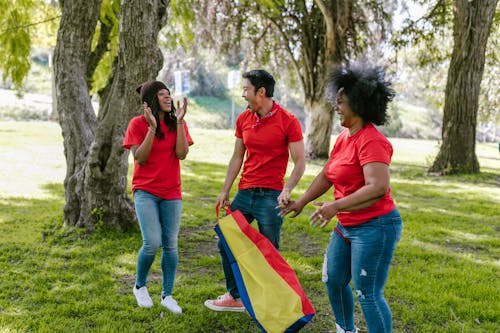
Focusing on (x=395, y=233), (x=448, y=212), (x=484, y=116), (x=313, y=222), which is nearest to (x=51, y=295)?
(x=313, y=222)

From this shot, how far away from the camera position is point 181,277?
5.32 meters

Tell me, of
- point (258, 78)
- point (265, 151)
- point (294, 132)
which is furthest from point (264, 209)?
Answer: point (258, 78)

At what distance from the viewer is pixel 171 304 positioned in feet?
14.1

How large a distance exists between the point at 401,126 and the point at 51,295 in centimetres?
4943

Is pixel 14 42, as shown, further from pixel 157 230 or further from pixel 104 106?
pixel 157 230

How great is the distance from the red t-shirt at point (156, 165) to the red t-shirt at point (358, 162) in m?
1.48

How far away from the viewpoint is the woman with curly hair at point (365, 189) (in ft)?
9.53

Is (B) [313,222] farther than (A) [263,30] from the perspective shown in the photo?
No

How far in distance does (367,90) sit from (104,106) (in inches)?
179

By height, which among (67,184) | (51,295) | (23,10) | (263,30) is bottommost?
(51,295)

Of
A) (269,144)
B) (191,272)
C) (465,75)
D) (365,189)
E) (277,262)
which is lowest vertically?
(191,272)

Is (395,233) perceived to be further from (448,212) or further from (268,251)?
(448,212)

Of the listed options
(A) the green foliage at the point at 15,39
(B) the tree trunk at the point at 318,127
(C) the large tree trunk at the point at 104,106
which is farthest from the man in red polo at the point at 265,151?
(B) the tree trunk at the point at 318,127

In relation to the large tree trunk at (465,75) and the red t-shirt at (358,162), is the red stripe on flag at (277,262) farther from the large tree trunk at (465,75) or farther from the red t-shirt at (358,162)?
the large tree trunk at (465,75)
